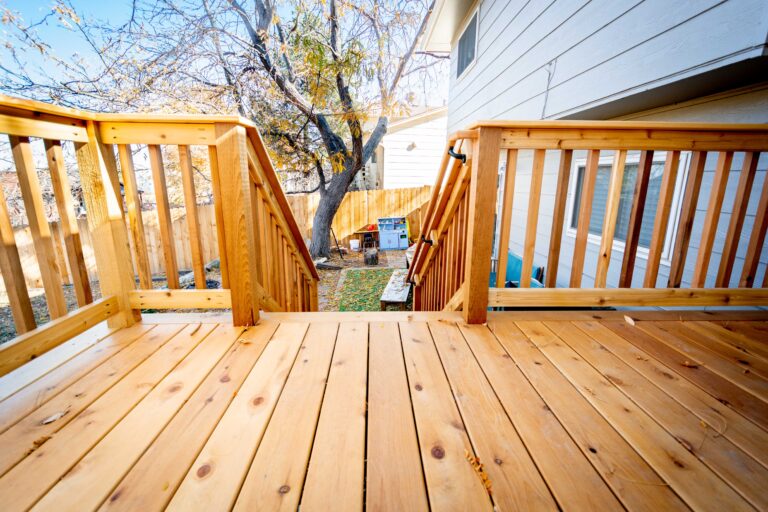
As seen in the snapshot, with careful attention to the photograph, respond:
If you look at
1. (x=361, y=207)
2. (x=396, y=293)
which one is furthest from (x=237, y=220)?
(x=361, y=207)

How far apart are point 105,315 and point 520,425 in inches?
79.4

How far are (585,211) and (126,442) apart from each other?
2.20m

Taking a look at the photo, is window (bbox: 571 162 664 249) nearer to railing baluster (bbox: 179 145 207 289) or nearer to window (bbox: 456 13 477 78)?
railing baluster (bbox: 179 145 207 289)

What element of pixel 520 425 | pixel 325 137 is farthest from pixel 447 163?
pixel 325 137

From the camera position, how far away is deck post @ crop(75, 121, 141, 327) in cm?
154

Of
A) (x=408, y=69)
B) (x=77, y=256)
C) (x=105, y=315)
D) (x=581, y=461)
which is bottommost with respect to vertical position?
(x=581, y=461)

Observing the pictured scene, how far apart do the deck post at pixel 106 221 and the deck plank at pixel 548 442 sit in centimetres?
187

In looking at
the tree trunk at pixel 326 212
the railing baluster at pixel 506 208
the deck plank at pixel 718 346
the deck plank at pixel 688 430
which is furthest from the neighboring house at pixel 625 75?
the tree trunk at pixel 326 212

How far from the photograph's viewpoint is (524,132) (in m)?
1.60

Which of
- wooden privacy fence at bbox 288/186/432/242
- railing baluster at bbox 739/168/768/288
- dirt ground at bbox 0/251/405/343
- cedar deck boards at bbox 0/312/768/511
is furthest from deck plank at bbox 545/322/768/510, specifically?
wooden privacy fence at bbox 288/186/432/242

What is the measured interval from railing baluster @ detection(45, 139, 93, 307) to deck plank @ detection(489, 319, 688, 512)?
202cm

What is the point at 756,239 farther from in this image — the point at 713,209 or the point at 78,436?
the point at 78,436

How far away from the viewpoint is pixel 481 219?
1668mm

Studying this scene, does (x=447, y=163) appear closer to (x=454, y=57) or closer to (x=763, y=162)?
(x=763, y=162)
